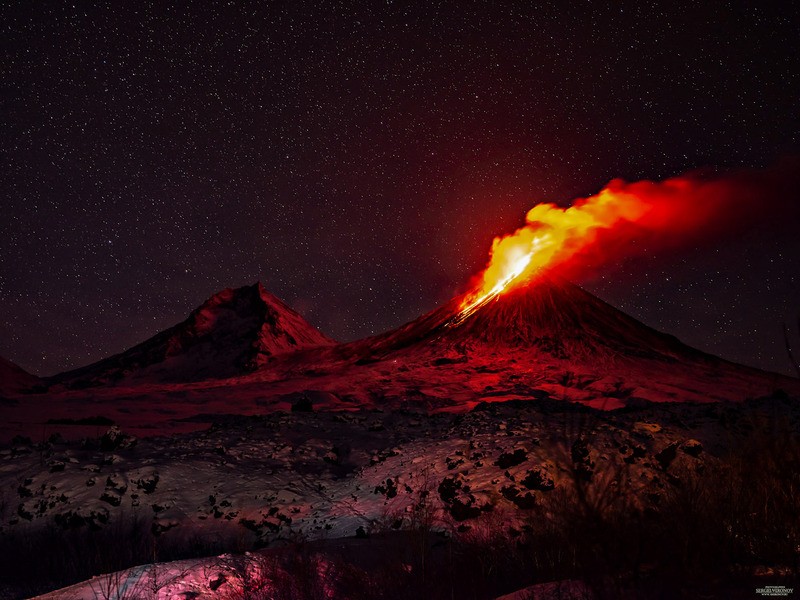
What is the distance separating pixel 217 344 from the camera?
281 feet

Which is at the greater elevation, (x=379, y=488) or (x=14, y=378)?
(x=14, y=378)

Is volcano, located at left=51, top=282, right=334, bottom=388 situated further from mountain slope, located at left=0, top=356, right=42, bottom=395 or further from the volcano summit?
mountain slope, located at left=0, top=356, right=42, bottom=395

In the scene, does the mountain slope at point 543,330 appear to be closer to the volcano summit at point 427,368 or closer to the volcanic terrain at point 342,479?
the volcano summit at point 427,368

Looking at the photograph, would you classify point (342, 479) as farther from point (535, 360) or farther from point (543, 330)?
point (543, 330)

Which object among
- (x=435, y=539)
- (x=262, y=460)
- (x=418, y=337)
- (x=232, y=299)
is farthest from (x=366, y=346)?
(x=435, y=539)

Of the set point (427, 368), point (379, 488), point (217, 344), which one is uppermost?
point (217, 344)

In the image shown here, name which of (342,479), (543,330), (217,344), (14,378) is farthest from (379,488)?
(217,344)

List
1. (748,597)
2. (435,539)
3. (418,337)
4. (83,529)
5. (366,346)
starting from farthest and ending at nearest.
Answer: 1. (366,346)
2. (418,337)
3. (83,529)
4. (435,539)
5. (748,597)

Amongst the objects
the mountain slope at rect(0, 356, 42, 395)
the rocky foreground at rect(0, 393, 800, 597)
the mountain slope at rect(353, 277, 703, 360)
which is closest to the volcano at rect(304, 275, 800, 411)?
the mountain slope at rect(353, 277, 703, 360)

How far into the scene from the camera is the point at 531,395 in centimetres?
3397

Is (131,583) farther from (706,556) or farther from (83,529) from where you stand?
(83,529)

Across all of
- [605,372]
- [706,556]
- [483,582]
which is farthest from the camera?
[605,372]

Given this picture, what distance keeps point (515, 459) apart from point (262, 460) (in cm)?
523

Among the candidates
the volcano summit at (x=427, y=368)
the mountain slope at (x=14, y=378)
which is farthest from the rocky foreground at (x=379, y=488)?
the mountain slope at (x=14, y=378)
